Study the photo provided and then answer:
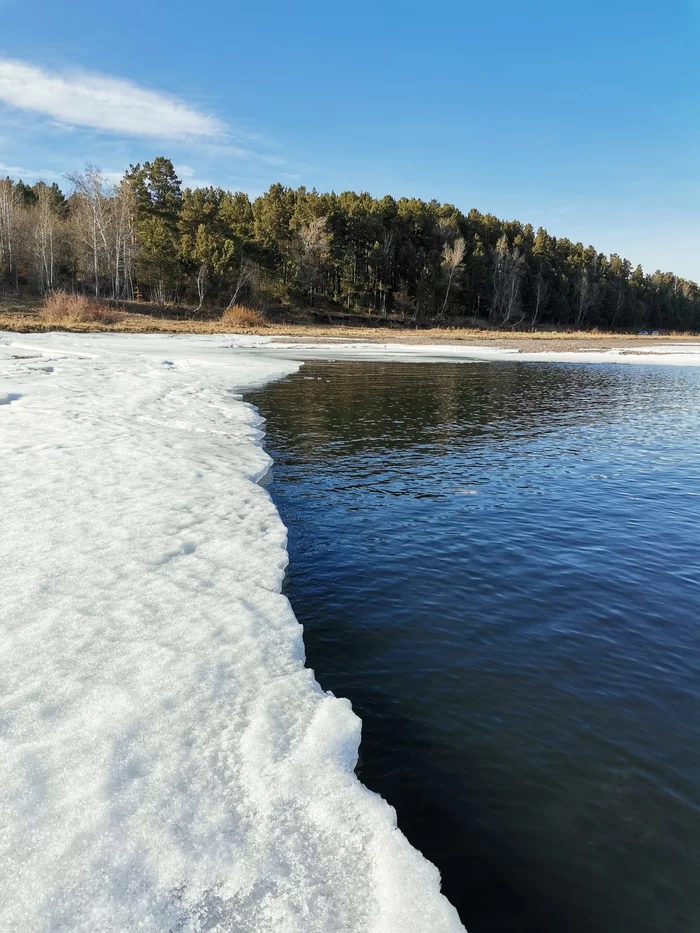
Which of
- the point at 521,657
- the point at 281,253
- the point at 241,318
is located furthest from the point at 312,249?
the point at 521,657

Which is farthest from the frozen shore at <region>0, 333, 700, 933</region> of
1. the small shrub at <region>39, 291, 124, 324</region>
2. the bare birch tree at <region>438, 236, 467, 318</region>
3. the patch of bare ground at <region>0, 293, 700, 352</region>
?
the bare birch tree at <region>438, 236, 467, 318</region>

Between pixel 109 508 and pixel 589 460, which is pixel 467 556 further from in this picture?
pixel 589 460

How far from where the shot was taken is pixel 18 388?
15.3 m

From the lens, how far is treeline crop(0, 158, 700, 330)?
6109 centimetres

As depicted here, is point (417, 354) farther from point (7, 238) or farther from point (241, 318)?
point (7, 238)

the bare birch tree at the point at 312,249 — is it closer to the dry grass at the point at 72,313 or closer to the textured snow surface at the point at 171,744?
the dry grass at the point at 72,313

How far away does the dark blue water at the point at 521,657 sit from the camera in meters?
3.41

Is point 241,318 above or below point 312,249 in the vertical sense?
below

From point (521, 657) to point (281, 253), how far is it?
71.9 metres

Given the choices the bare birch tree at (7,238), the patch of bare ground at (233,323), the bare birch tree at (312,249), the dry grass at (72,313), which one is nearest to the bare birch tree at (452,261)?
the patch of bare ground at (233,323)

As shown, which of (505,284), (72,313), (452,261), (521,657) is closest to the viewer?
(521,657)

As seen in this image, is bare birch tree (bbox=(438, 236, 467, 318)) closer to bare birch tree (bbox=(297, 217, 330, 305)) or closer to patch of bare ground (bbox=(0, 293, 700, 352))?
patch of bare ground (bbox=(0, 293, 700, 352))

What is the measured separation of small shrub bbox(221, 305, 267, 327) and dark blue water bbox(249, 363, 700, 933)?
44.8 meters

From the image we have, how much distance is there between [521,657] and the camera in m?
5.46
